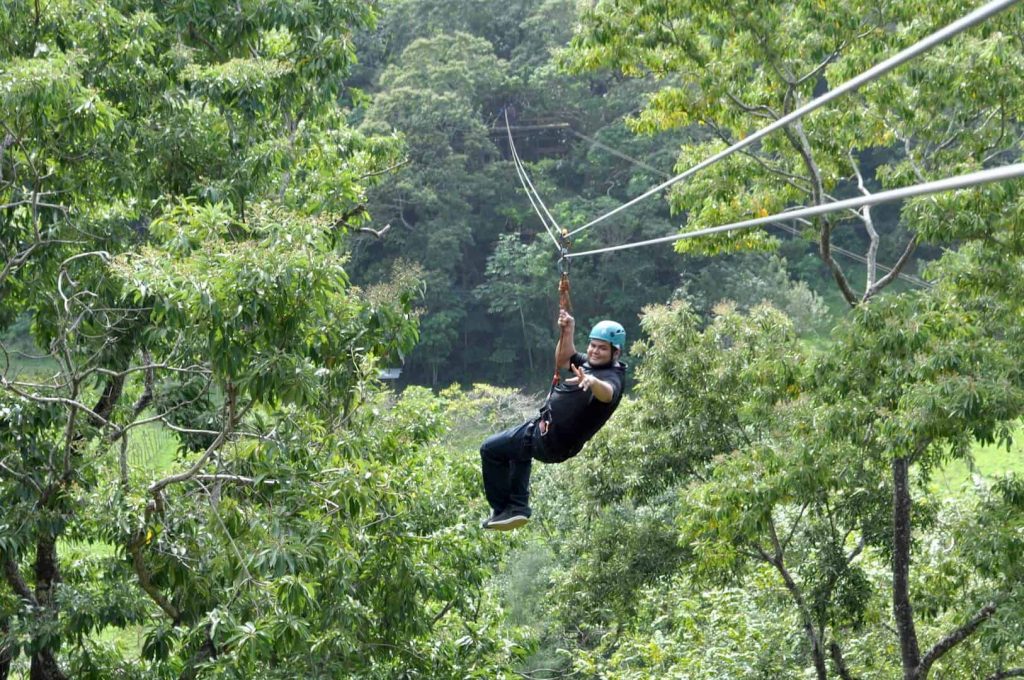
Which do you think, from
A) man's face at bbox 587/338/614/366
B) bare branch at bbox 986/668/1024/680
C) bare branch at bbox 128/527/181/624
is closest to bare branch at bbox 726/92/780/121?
bare branch at bbox 986/668/1024/680

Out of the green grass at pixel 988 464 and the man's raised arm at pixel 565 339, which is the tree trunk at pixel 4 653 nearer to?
the man's raised arm at pixel 565 339

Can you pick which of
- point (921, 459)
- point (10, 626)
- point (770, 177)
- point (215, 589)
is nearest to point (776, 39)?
point (770, 177)

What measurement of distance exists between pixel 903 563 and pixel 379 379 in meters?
4.49

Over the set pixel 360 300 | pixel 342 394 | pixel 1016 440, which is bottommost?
pixel 342 394

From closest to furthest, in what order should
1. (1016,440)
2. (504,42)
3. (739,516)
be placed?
(739,516) → (1016,440) → (504,42)

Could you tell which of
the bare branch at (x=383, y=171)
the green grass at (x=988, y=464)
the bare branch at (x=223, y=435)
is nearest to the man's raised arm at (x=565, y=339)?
the bare branch at (x=223, y=435)

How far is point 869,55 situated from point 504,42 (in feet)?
124

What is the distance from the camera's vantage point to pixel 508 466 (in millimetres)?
6055

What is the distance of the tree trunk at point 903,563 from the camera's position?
9688 mm

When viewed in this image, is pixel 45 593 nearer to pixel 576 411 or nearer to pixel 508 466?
pixel 508 466

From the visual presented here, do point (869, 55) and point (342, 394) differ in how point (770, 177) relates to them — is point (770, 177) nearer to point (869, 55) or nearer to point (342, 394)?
point (869, 55)

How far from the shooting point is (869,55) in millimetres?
9547

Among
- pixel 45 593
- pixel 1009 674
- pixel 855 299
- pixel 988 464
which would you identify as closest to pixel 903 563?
pixel 1009 674

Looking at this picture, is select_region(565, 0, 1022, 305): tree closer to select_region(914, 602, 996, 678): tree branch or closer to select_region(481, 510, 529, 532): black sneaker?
select_region(914, 602, 996, 678): tree branch
